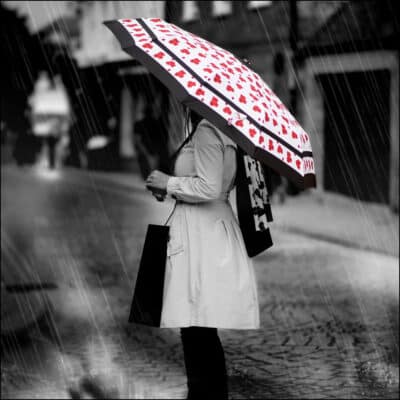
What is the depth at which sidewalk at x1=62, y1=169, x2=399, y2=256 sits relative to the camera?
45.3 feet

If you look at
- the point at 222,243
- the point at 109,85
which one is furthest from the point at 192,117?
the point at 109,85

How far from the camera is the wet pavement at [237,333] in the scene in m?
5.61

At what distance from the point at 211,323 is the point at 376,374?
2.24 metres

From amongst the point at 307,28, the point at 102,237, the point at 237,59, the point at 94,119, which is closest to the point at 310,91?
the point at 307,28

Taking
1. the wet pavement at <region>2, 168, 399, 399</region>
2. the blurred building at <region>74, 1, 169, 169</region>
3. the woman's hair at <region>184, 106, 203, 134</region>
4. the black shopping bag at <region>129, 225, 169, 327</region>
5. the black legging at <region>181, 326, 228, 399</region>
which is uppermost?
the woman's hair at <region>184, 106, 203, 134</region>

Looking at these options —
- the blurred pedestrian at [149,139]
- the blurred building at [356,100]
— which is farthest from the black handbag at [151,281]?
the blurred pedestrian at [149,139]

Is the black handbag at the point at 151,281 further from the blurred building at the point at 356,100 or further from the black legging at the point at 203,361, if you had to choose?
the blurred building at the point at 356,100

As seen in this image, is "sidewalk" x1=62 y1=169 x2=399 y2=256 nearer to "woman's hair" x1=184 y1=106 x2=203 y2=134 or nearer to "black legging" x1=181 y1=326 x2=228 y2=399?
"black legging" x1=181 y1=326 x2=228 y2=399

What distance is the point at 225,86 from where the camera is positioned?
3.71 meters

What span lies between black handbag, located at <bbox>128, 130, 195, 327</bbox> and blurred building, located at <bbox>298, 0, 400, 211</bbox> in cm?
1485

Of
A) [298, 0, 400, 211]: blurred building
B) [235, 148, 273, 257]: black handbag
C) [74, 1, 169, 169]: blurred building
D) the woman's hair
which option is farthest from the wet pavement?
[74, 1, 169, 169]: blurred building

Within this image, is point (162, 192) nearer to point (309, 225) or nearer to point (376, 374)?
point (376, 374)

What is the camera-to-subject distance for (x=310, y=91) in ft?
76.8

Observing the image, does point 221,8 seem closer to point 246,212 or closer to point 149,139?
point 149,139
